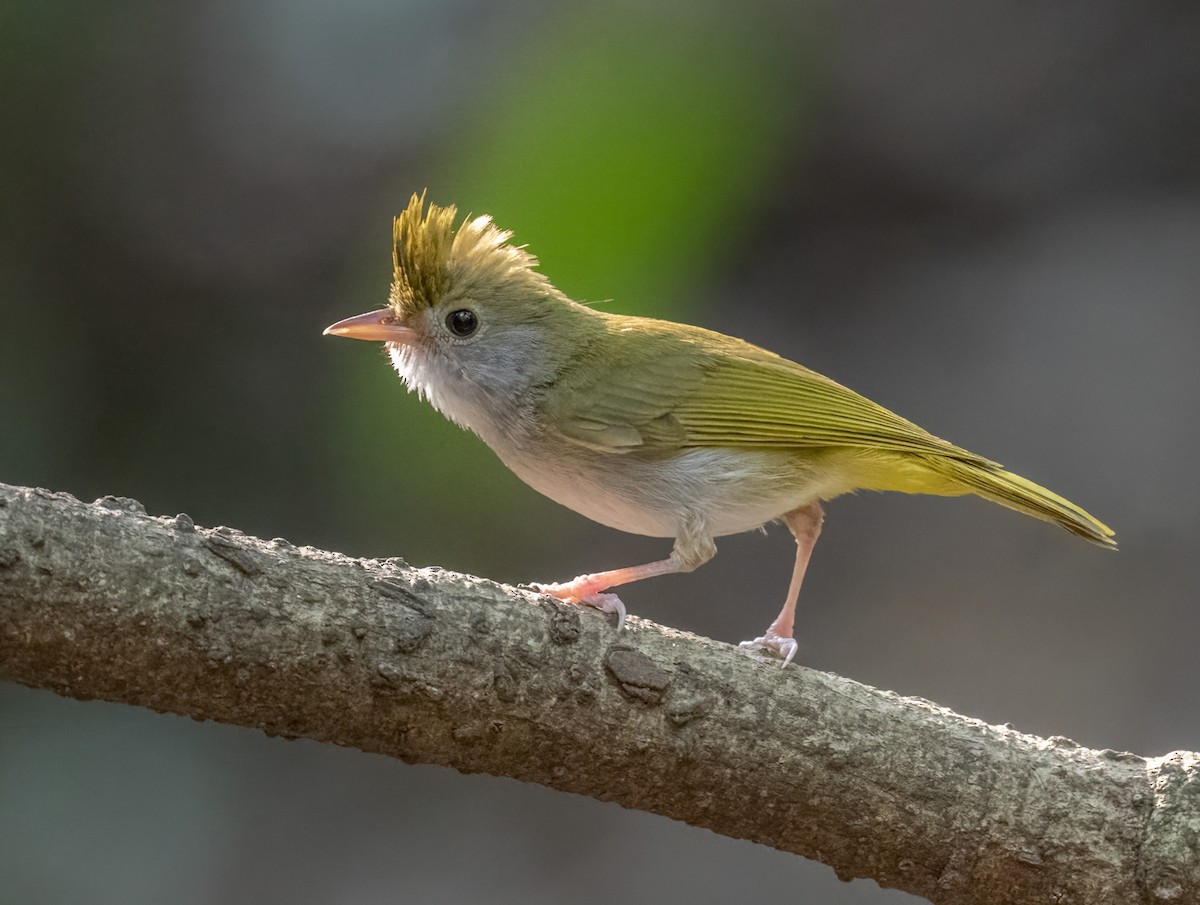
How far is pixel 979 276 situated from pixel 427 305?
395 centimetres

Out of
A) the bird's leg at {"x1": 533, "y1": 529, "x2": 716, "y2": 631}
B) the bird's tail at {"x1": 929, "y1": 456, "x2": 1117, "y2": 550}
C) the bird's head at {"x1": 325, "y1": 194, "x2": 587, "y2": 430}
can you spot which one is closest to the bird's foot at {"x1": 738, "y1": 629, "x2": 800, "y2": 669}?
the bird's leg at {"x1": 533, "y1": 529, "x2": 716, "y2": 631}

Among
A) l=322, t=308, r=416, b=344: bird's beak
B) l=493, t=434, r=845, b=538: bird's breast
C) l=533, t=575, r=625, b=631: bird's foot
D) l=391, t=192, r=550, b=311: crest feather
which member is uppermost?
l=391, t=192, r=550, b=311: crest feather

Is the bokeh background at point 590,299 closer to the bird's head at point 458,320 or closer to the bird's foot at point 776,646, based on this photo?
the bird's head at point 458,320

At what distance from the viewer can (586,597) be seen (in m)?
2.79

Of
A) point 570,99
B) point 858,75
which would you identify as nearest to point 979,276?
point 858,75

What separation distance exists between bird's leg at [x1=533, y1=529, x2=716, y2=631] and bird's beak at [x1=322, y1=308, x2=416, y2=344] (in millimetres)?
797

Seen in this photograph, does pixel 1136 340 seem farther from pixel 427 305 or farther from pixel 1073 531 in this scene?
pixel 427 305

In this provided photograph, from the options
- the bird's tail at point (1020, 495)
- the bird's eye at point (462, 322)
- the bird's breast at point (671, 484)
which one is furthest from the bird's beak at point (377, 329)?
the bird's tail at point (1020, 495)

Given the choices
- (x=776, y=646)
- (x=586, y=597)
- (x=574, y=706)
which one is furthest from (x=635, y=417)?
(x=574, y=706)

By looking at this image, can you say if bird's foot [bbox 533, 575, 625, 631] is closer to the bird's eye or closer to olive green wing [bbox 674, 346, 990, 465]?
olive green wing [bbox 674, 346, 990, 465]

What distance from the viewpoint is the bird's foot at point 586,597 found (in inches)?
104

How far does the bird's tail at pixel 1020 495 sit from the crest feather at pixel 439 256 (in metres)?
1.33

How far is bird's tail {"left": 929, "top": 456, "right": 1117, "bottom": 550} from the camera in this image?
118 inches

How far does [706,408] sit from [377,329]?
0.91 meters
